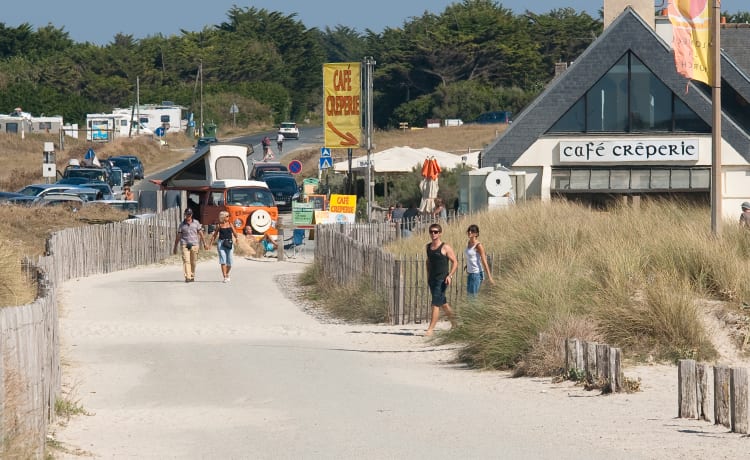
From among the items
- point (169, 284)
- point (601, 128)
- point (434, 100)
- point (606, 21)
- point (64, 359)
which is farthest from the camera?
point (434, 100)

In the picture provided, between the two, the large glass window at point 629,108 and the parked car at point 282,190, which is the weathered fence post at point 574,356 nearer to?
the large glass window at point 629,108

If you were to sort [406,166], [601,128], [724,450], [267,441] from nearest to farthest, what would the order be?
[724,450] < [267,441] < [601,128] < [406,166]

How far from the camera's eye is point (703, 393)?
1145 cm

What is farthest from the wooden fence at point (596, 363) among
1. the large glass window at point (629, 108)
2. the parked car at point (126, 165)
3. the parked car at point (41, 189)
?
the parked car at point (126, 165)

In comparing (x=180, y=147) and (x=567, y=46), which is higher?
(x=567, y=46)

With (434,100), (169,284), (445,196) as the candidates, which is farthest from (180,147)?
(169,284)

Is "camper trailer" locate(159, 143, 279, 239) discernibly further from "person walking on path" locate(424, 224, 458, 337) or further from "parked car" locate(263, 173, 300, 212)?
"person walking on path" locate(424, 224, 458, 337)

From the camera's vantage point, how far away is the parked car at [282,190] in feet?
186

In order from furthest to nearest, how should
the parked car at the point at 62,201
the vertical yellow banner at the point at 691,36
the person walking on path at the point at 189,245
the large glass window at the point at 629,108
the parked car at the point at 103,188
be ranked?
1. the parked car at the point at 103,188
2. the large glass window at the point at 629,108
3. the parked car at the point at 62,201
4. the person walking on path at the point at 189,245
5. the vertical yellow banner at the point at 691,36

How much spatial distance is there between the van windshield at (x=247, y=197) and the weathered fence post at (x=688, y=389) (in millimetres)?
28808

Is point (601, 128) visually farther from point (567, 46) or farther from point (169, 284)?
point (567, 46)

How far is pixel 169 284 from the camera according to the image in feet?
92.8

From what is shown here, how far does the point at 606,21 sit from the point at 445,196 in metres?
8.69

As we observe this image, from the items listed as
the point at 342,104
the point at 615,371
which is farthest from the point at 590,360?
the point at 342,104
